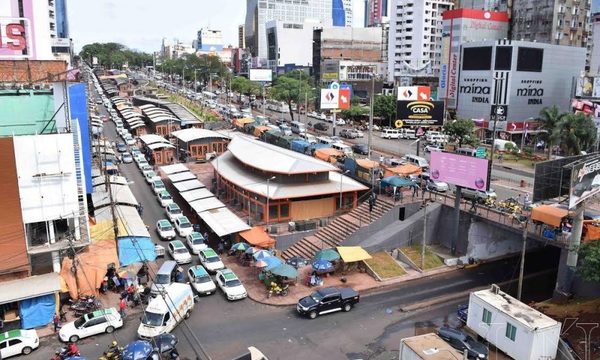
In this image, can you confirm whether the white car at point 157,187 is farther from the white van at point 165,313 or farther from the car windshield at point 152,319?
the car windshield at point 152,319

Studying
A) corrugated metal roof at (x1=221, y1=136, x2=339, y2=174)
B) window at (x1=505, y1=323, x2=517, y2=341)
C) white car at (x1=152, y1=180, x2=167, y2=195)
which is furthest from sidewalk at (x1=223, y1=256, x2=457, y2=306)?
white car at (x1=152, y1=180, x2=167, y2=195)

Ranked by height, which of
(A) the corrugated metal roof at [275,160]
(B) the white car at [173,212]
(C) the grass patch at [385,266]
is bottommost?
(C) the grass patch at [385,266]

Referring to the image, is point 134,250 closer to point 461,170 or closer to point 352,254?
point 352,254

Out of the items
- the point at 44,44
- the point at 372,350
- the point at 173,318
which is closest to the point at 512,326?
the point at 372,350

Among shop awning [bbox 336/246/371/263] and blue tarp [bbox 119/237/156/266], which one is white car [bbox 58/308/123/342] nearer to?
blue tarp [bbox 119/237/156/266]

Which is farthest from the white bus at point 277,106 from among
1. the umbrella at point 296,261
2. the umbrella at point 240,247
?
the umbrella at point 296,261
